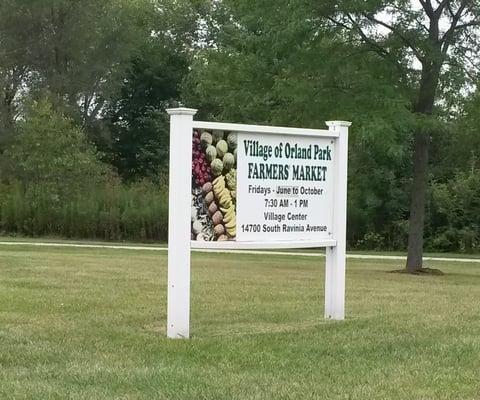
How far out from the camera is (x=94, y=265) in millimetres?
15203

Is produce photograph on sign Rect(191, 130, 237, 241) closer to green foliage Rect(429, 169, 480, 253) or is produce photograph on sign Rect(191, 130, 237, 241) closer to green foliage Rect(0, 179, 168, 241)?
green foliage Rect(429, 169, 480, 253)

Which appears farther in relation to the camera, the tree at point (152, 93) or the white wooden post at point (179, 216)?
the tree at point (152, 93)

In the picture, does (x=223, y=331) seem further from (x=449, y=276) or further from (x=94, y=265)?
(x=449, y=276)

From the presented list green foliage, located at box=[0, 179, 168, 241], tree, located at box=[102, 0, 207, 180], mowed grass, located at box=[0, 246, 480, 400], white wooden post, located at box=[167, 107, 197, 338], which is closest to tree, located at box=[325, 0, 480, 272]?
mowed grass, located at box=[0, 246, 480, 400]

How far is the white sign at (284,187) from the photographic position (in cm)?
768

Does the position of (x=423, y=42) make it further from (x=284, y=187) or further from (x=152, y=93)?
(x=152, y=93)

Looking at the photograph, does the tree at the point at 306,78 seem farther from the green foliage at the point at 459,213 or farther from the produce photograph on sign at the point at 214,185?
the green foliage at the point at 459,213

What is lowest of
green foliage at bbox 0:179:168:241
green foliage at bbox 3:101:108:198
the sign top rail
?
green foliage at bbox 0:179:168:241

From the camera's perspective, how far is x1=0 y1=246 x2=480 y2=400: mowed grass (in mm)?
5336

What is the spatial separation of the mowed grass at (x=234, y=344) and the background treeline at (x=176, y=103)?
6384mm

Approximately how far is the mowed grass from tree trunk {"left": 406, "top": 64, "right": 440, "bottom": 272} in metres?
6.50

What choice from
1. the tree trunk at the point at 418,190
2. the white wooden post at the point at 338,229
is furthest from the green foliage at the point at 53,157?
the white wooden post at the point at 338,229

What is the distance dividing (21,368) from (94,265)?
9.48 meters

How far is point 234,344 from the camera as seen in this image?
6.75 m
